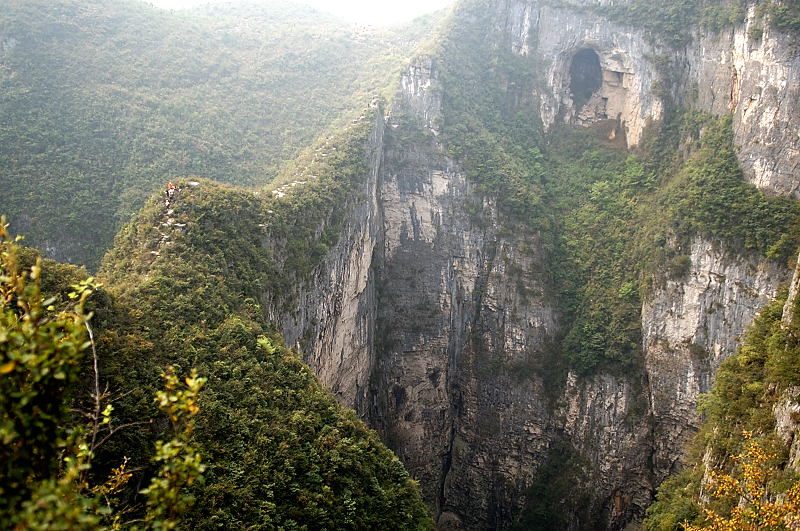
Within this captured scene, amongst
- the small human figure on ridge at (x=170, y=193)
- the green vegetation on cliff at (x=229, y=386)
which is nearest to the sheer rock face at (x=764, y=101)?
the green vegetation on cliff at (x=229, y=386)

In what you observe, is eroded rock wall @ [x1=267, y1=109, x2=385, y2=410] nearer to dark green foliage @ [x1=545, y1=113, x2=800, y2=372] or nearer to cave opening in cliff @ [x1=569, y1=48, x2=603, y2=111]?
dark green foliage @ [x1=545, y1=113, x2=800, y2=372]

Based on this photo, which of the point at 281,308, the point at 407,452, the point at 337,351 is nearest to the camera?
the point at 281,308

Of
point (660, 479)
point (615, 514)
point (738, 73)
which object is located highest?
point (738, 73)

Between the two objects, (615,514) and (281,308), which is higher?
(281,308)

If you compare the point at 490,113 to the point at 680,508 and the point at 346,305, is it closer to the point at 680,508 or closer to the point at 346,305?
the point at 346,305

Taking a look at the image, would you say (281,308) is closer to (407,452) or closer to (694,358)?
(407,452)

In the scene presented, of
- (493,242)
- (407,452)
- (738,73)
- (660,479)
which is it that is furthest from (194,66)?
(660,479)

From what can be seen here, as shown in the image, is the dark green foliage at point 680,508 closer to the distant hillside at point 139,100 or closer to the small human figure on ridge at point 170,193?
the small human figure on ridge at point 170,193

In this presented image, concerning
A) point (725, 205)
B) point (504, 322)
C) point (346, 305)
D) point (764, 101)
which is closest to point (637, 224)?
point (725, 205)
